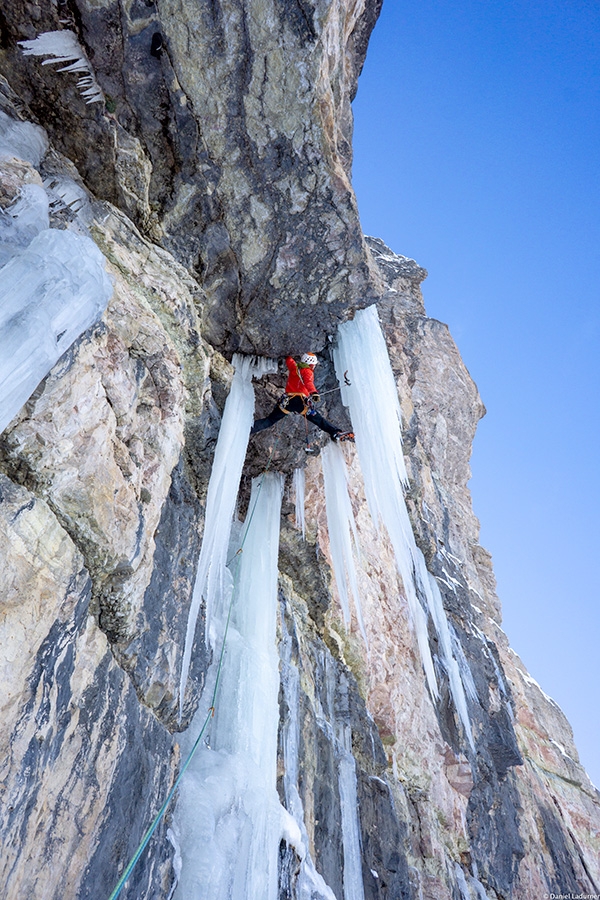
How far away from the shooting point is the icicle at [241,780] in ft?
12.6

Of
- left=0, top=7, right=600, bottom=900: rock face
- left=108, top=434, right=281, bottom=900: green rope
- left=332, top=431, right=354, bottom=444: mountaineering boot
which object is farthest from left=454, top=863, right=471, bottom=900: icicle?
left=332, top=431, right=354, bottom=444: mountaineering boot

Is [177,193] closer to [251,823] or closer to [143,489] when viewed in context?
[143,489]

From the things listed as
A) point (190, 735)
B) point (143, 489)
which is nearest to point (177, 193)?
point (143, 489)

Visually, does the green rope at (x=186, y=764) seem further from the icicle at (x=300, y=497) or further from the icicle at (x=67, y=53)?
the icicle at (x=67, y=53)

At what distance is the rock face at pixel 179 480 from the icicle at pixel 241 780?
0.31 metres

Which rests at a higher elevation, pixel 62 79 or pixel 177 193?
pixel 177 193

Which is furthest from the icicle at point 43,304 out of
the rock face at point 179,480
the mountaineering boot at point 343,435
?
the mountaineering boot at point 343,435

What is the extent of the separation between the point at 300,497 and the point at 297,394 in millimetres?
1599

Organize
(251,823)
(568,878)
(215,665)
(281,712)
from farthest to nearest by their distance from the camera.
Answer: (568,878) → (281,712) → (215,665) → (251,823)

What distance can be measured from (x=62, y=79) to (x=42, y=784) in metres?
4.72

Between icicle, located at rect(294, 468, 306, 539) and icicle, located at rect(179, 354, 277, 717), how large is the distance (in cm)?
155

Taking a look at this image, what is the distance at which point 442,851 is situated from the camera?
7523mm

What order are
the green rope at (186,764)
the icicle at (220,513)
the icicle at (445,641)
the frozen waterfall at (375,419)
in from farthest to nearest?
the icicle at (445,641) → the frozen waterfall at (375,419) → the icicle at (220,513) → the green rope at (186,764)

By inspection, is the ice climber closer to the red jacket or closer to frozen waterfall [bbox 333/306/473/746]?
the red jacket
